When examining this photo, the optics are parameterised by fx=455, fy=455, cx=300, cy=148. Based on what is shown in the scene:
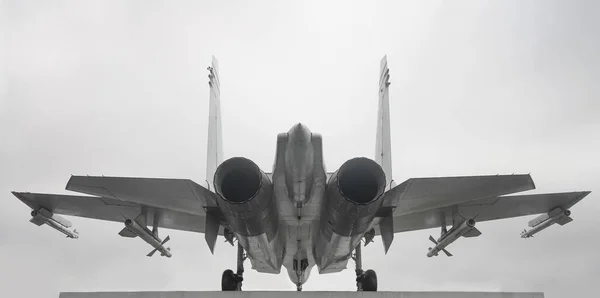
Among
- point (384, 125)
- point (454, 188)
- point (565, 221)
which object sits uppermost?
point (384, 125)

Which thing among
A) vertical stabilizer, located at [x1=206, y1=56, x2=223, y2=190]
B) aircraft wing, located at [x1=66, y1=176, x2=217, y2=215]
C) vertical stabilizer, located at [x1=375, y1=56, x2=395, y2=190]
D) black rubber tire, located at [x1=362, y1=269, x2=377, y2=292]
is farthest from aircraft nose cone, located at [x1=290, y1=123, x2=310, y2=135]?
black rubber tire, located at [x1=362, y1=269, x2=377, y2=292]

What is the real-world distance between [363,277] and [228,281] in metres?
2.96

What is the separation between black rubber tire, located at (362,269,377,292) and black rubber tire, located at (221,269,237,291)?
2.83 metres

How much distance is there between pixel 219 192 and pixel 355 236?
7.33 feet

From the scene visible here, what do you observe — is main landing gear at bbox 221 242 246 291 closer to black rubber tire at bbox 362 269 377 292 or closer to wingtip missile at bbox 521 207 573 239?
black rubber tire at bbox 362 269 377 292

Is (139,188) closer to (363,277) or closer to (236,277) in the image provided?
(236,277)

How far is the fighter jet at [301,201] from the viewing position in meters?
5.18

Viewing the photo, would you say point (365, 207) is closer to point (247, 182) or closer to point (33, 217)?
point (247, 182)

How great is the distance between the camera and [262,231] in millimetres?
6355

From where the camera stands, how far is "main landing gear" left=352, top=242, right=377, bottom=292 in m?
9.87

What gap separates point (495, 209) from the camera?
9.34 metres

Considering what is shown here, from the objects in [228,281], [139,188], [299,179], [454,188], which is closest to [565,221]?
[454,188]

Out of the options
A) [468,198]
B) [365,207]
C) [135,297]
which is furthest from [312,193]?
Answer: [135,297]

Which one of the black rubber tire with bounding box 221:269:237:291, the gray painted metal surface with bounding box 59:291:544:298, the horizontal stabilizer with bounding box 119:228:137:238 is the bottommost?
the gray painted metal surface with bounding box 59:291:544:298
